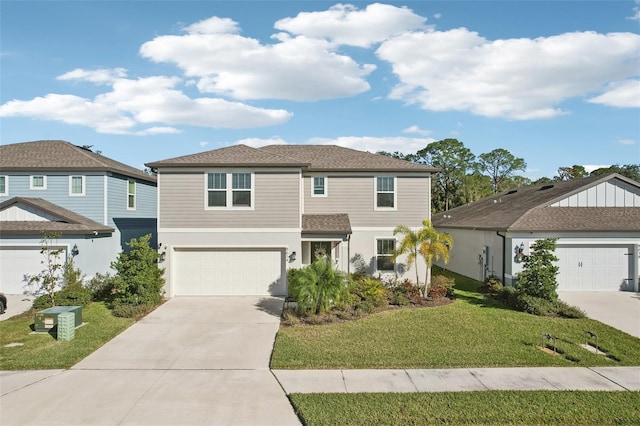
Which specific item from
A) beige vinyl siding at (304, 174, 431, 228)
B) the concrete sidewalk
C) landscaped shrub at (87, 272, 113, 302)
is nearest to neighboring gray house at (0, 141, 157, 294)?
landscaped shrub at (87, 272, 113, 302)

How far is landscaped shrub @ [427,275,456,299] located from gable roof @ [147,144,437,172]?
4.68 m

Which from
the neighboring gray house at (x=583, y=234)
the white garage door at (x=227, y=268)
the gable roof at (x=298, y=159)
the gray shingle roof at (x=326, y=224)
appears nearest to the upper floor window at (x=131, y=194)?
the gable roof at (x=298, y=159)

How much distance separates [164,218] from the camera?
15375 mm

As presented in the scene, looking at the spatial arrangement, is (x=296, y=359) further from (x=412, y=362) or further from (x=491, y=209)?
(x=491, y=209)

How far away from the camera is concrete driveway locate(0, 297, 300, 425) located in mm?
6512

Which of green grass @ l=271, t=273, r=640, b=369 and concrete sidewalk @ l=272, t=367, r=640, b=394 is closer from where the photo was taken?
concrete sidewalk @ l=272, t=367, r=640, b=394

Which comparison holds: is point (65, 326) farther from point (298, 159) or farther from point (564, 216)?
point (564, 216)

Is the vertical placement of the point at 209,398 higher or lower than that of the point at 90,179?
Answer: lower

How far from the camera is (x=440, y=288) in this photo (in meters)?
14.9

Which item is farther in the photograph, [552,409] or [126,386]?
[126,386]

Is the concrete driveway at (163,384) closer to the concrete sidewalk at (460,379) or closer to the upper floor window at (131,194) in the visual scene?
the concrete sidewalk at (460,379)

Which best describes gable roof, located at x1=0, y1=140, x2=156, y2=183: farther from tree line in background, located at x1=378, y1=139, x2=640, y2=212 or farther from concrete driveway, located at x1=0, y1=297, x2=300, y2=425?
tree line in background, located at x1=378, y1=139, x2=640, y2=212

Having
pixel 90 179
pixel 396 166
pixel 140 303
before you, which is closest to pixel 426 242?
pixel 396 166

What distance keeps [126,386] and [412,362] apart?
5.94 m
